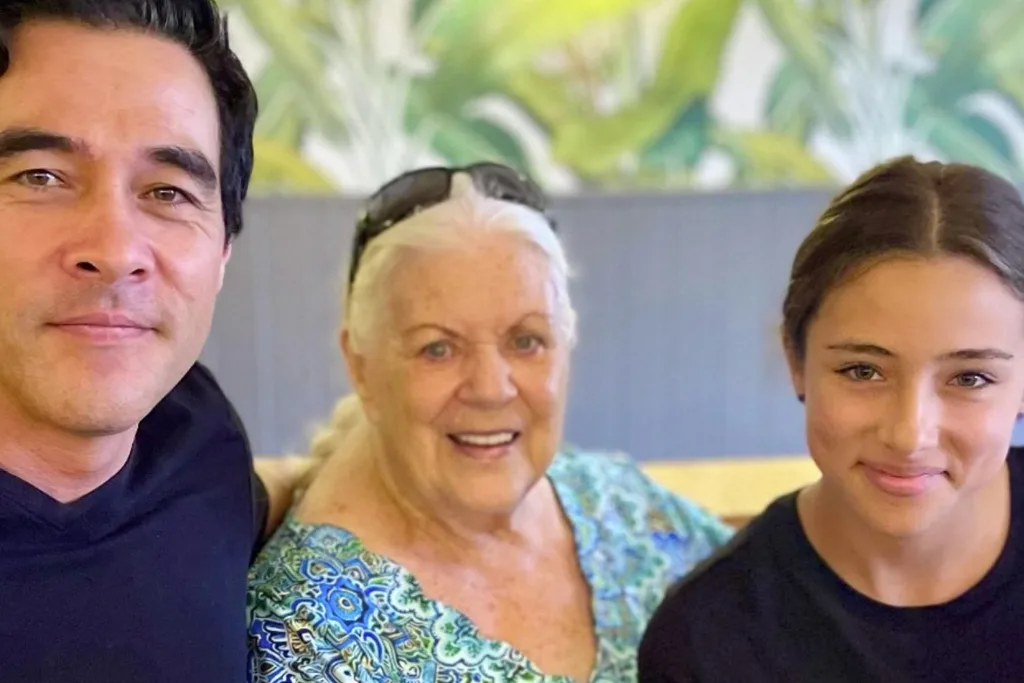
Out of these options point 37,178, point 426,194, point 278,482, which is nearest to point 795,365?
point 426,194

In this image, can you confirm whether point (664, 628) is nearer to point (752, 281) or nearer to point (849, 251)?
point (849, 251)

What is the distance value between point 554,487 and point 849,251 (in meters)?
0.65

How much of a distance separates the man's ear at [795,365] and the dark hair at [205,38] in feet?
2.41

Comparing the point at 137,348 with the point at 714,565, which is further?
the point at 714,565

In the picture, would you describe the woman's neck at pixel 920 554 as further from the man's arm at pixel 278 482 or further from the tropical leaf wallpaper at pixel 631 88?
the tropical leaf wallpaper at pixel 631 88

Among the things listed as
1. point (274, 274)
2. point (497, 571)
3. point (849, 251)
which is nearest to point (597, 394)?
point (274, 274)

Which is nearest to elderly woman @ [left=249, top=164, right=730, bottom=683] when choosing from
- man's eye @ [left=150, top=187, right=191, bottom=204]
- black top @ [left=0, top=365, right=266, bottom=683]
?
black top @ [left=0, top=365, right=266, bottom=683]

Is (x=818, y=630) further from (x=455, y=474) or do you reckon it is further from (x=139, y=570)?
(x=139, y=570)

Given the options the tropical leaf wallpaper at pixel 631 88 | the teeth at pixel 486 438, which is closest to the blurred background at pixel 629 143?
the tropical leaf wallpaper at pixel 631 88

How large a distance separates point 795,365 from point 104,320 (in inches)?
33.0

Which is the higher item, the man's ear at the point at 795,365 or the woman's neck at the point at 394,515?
the man's ear at the point at 795,365

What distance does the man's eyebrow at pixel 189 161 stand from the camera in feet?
3.59

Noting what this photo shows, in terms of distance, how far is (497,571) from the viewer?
1471 mm

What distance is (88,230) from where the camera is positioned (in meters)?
1.03
